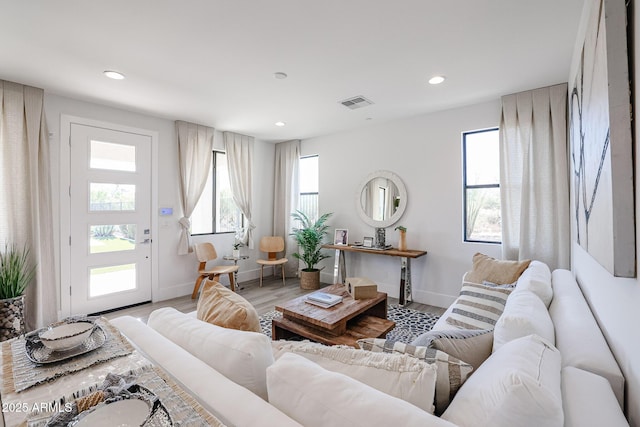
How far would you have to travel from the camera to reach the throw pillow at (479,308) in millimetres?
1871

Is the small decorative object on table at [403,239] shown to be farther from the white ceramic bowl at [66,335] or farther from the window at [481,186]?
the white ceramic bowl at [66,335]

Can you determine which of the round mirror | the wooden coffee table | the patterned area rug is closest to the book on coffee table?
the wooden coffee table

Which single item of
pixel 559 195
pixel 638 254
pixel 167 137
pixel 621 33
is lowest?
pixel 638 254

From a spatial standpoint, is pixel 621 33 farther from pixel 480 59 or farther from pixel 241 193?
pixel 241 193

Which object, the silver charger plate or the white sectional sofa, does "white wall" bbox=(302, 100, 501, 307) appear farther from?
the silver charger plate

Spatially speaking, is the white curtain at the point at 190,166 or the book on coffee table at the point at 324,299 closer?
the book on coffee table at the point at 324,299

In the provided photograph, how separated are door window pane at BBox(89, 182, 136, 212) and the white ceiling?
1026mm

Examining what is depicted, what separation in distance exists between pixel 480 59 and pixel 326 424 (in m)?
2.90

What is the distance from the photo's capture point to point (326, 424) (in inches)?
30.4

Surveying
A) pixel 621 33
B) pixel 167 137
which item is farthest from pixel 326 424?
pixel 167 137

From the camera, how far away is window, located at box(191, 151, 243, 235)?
4.64m

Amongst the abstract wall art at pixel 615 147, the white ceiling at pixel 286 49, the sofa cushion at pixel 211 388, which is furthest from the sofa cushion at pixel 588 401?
the white ceiling at pixel 286 49

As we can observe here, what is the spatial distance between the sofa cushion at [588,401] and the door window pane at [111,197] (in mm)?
4451

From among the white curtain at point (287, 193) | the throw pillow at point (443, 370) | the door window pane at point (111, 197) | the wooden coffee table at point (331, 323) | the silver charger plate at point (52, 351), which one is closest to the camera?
the throw pillow at point (443, 370)
